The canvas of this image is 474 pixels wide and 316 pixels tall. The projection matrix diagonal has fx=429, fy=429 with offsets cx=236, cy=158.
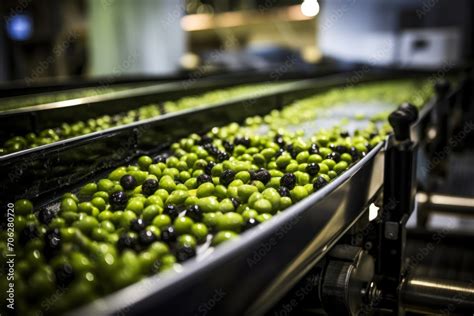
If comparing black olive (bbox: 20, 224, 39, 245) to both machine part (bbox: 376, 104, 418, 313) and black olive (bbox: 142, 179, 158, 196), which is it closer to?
black olive (bbox: 142, 179, 158, 196)

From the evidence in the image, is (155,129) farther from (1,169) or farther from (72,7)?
(72,7)

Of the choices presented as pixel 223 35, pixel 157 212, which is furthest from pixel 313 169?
pixel 223 35

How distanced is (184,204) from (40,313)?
2.09 feet

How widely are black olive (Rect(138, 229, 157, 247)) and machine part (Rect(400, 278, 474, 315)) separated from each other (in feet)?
3.21

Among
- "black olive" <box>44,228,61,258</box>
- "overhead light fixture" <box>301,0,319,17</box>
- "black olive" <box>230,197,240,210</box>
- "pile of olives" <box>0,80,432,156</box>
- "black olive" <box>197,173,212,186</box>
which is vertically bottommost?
"black olive" <box>44,228,61,258</box>

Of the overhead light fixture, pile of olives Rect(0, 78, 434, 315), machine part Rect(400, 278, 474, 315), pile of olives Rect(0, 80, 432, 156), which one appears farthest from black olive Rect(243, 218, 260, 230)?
the overhead light fixture

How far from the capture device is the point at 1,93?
4320 mm

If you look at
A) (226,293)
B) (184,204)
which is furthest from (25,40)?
(226,293)

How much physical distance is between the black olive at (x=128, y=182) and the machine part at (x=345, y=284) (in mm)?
756

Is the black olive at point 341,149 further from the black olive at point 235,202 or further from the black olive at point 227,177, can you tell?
the black olive at point 235,202

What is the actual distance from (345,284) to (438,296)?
44cm

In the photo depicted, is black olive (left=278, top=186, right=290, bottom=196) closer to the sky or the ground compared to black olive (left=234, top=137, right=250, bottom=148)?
closer to the ground

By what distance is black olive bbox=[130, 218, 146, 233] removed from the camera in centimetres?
116

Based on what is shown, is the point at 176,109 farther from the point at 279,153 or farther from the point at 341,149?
the point at 341,149
